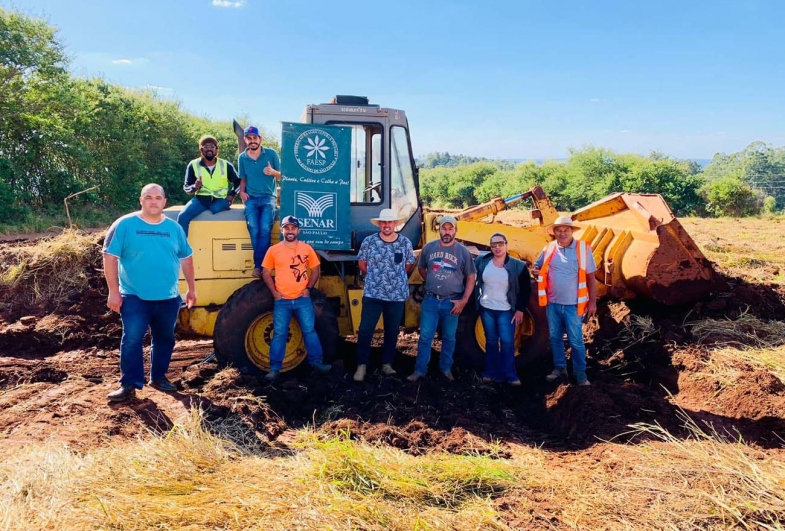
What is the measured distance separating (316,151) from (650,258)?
3757mm

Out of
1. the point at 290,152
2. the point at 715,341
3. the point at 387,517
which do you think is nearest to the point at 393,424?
the point at 387,517

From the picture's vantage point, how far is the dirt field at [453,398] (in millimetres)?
4469

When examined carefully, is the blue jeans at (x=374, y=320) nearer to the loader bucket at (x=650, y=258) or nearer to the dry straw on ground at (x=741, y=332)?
the loader bucket at (x=650, y=258)

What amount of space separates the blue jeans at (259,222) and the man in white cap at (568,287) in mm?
2779

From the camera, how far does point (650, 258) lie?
6.24m

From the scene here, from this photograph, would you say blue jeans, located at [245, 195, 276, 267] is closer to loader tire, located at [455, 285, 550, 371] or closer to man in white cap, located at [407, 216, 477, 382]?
man in white cap, located at [407, 216, 477, 382]

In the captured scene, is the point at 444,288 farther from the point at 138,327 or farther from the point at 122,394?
the point at 122,394

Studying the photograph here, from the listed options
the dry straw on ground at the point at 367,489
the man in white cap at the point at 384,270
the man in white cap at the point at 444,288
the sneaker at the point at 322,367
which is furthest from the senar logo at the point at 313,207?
the dry straw on ground at the point at 367,489

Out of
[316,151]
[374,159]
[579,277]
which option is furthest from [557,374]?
[316,151]

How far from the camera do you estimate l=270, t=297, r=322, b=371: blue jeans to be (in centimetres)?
550

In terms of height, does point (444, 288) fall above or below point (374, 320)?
above

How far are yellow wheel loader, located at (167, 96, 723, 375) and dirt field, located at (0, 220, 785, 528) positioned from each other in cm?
38

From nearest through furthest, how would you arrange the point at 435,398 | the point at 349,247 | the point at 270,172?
1. the point at 435,398
2. the point at 270,172
3. the point at 349,247

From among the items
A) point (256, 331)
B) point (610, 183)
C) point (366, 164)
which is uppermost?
point (610, 183)
